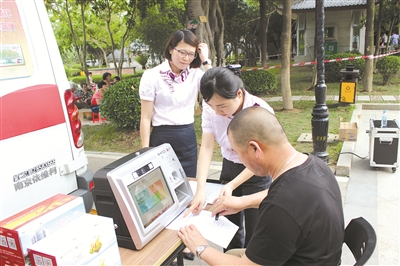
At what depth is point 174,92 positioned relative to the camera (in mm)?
2568

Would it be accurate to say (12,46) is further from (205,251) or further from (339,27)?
(339,27)

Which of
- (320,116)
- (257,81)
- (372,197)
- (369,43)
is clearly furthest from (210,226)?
(369,43)

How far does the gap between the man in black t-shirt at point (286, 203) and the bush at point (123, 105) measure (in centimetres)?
525

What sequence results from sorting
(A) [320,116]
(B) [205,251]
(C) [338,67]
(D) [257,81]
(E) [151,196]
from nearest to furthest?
(B) [205,251]
(E) [151,196]
(A) [320,116]
(D) [257,81]
(C) [338,67]

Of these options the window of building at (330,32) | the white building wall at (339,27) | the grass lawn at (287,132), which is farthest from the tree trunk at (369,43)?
the window of building at (330,32)

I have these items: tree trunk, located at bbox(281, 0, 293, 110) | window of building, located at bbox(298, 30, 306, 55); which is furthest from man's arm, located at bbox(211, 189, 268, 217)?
window of building, located at bbox(298, 30, 306, 55)

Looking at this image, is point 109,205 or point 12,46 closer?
point 109,205

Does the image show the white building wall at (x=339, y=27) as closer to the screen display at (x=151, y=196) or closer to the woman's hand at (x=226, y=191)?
the woman's hand at (x=226, y=191)

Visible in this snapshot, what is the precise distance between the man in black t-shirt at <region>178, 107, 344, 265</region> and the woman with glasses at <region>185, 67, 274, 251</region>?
1.54ft

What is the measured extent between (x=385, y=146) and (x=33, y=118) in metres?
4.20

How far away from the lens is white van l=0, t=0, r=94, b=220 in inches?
83.9

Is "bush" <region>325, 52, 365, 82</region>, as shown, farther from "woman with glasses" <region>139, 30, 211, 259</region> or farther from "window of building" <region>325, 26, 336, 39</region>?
"woman with glasses" <region>139, 30, 211, 259</region>

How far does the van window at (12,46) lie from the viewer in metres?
2.17

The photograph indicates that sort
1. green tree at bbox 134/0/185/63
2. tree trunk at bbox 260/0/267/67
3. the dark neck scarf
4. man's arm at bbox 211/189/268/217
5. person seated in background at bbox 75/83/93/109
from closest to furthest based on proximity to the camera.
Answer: man's arm at bbox 211/189/268/217 < the dark neck scarf < person seated in background at bbox 75/83/93/109 < green tree at bbox 134/0/185/63 < tree trunk at bbox 260/0/267/67
